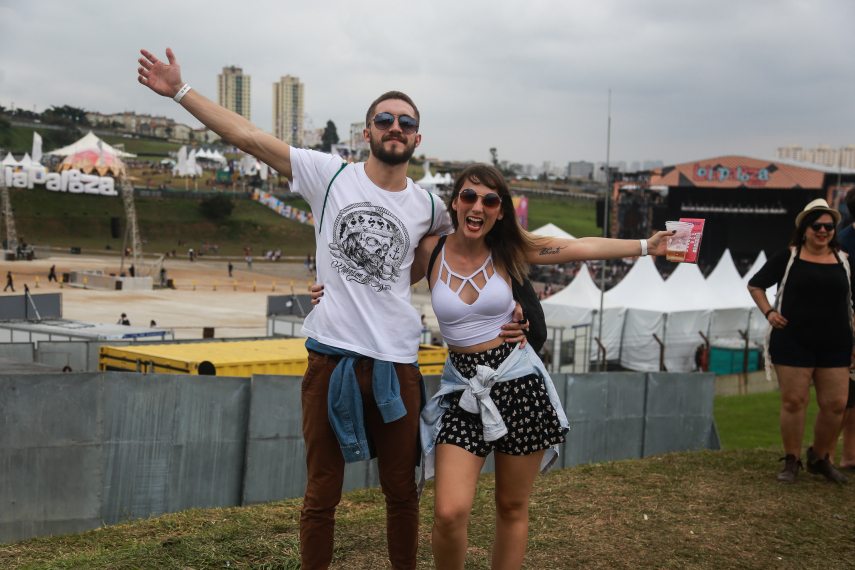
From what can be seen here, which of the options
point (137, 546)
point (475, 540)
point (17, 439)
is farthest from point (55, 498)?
point (475, 540)

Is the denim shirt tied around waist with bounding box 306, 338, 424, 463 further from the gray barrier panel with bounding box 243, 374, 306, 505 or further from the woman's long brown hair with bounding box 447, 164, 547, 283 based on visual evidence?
the gray barrier panel with bounding box 243, 374, 306, 505

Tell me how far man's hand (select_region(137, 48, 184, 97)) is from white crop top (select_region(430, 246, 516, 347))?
4.37 ft

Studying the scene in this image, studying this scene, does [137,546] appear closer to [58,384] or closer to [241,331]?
[58,384]

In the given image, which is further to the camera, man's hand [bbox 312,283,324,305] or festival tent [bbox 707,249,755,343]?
festival tent [bbox 707,249,755,343]

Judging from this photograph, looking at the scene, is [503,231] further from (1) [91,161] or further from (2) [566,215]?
(2) [566,215]

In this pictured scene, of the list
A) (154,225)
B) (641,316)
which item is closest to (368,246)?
(641,316)

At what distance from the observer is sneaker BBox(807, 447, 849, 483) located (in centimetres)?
541

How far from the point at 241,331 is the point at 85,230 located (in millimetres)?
51178

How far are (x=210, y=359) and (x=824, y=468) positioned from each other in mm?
7858

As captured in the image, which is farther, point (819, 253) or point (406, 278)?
point (819, 253)

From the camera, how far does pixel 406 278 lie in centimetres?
310

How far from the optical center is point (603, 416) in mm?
8938

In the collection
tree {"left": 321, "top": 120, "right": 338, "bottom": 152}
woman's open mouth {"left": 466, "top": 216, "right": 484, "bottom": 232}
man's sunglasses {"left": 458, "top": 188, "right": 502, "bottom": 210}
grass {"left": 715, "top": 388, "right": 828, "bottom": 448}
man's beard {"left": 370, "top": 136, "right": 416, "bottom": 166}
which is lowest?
grass {"left": 715, "top": 388, "right": 828, "bottom": 448}

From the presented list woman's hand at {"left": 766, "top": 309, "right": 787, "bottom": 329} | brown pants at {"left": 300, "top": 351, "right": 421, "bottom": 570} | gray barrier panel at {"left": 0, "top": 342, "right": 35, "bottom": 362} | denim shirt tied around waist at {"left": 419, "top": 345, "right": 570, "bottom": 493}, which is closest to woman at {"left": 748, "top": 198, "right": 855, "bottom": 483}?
woman's hand at {"left": 766, "top": 309, "right": 787, "bottom": 329}
